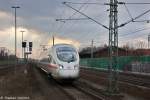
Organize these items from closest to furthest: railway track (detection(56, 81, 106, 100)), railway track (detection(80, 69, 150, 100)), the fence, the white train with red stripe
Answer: railway track (detection(56, 81, 106, 100)) → railway track (detection(80, 69, 150, 100)) → the white train with red stripe → the fence

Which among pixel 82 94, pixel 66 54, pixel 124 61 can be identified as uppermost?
pixel 66 54

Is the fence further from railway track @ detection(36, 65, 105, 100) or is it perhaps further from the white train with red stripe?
the white train with red stripe

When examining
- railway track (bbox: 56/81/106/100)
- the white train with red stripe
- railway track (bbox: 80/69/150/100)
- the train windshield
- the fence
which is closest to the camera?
railway track (bbox: 56/81/106/100)

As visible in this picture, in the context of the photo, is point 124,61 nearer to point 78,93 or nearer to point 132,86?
point 132,86

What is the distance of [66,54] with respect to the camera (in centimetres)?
3000

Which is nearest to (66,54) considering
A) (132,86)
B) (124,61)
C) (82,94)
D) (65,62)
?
(65,62)

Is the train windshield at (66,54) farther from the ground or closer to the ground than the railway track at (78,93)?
farther from the ground

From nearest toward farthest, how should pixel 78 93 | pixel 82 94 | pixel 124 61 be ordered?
pixel 82 94 → pixel 78 93 → pixel 124 61

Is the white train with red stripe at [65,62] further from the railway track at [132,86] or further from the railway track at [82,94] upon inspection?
the railway track at [132,86]

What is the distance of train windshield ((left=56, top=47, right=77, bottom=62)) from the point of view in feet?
96.8

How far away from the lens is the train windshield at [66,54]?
29516 mm

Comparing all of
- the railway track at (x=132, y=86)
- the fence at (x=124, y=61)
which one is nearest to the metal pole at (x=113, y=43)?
the railway track at (x=132, y=86)

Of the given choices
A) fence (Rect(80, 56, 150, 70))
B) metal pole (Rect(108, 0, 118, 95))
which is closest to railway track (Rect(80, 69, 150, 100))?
metal pole (Rect(108, 0, 118, 95))

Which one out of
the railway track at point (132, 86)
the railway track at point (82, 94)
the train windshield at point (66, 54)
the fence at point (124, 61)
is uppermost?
the train windshield at point (66, 54)
